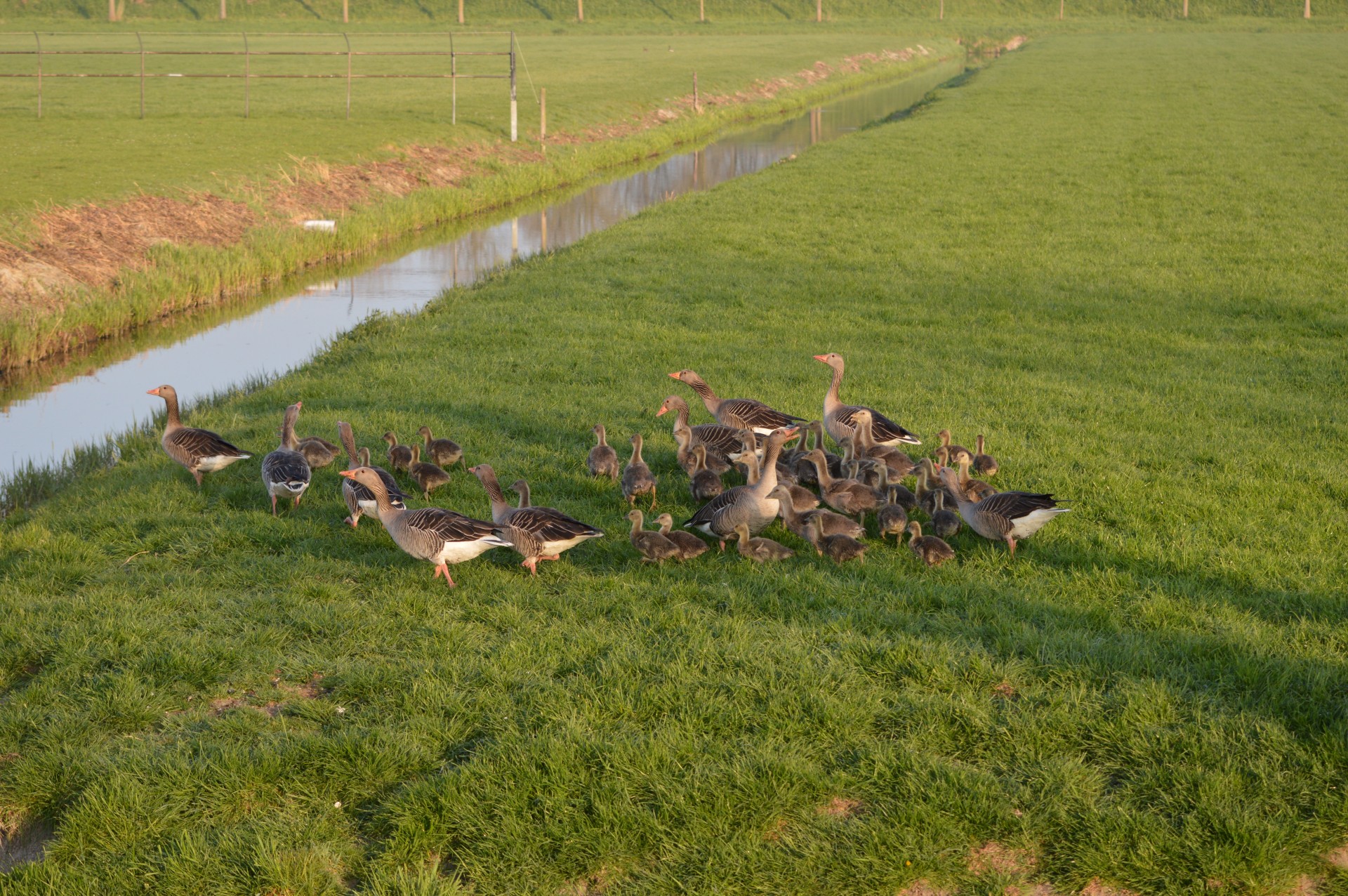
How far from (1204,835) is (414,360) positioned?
13.3m

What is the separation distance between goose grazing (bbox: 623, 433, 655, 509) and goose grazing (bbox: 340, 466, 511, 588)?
6.66ft

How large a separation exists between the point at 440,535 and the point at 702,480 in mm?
3061

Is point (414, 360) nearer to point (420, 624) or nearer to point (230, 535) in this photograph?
point (230, 535)

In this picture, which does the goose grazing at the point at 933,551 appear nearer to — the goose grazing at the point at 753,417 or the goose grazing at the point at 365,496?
the goose grazing at the point at 753,417

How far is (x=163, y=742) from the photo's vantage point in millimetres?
7188

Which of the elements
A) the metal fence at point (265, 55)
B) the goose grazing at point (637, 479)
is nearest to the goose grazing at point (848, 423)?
the goose grazing at point (637, 479)

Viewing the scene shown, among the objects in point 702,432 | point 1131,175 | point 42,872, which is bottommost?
point 42,872

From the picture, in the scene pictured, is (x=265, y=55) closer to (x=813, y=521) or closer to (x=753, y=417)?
(x=753, y=417)

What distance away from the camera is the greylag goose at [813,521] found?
9.91 meters

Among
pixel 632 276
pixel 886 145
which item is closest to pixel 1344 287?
pixel 632 276

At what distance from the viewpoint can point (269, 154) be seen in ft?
117

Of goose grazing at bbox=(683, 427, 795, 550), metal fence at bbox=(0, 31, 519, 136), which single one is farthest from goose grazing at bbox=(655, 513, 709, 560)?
metal fence at bbox=(0, 31, 519, 136)

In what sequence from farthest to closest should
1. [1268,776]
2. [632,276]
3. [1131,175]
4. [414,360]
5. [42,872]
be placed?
1. [1131,175]
2. [632,276]
3. [414,360]
4. [1268,776]
5. [42,872]

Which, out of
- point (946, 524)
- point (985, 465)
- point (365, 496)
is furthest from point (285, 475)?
point (985, 465)
